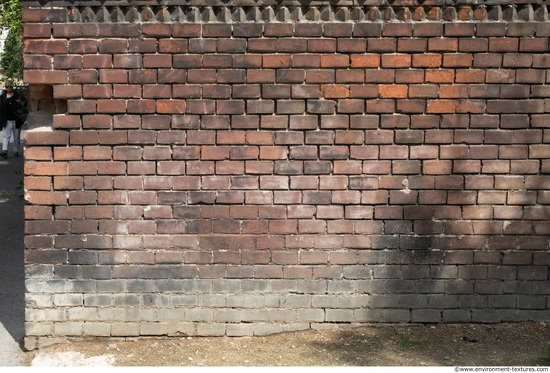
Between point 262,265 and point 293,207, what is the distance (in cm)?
51

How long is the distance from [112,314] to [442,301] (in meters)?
2.58

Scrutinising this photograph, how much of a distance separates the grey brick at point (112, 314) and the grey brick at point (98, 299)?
2.0 inches

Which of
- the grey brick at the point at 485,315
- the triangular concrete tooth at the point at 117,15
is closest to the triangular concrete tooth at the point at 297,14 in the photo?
the triangular concrete tooth at the point at 117,15

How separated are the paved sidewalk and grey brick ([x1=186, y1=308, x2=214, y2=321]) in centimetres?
131

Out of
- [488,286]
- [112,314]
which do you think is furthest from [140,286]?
[488,286]

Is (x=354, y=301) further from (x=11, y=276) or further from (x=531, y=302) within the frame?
(x=11, y=276)

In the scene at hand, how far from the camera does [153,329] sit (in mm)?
4562

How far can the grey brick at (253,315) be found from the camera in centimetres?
456

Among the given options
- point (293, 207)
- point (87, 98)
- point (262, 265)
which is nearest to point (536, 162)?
point (293, 207)

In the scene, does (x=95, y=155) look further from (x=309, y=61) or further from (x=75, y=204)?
(x=309, y=61)

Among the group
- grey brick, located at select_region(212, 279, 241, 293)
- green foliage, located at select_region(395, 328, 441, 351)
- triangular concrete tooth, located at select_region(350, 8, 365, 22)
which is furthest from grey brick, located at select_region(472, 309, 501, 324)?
triangular concrete tooth, located at select_region(350, 8, 365, 22)

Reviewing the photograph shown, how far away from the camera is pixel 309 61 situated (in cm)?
434

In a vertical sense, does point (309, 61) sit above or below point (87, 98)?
above

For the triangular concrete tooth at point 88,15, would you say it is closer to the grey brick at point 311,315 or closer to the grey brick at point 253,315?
the grey brick at point 253,315
